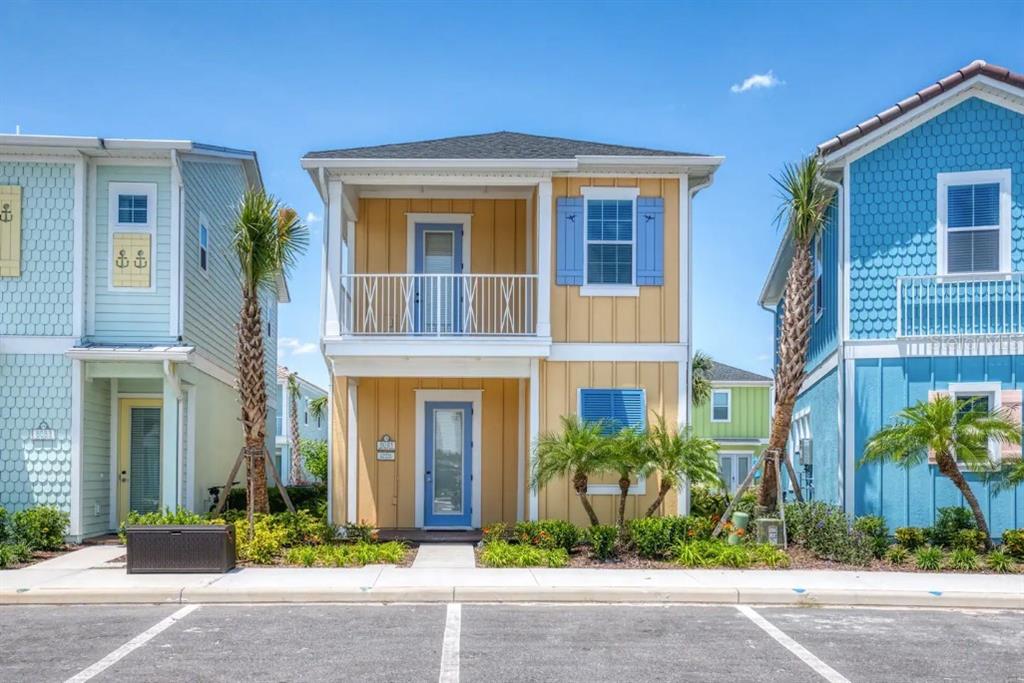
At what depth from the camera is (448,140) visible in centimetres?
1574

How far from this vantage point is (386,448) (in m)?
15.7

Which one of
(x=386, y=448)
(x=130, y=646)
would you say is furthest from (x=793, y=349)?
(x=130, y=646)

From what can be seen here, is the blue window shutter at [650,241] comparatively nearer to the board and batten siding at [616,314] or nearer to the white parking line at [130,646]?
the board and batten siding at [616,314]

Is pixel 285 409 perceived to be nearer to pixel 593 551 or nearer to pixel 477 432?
pixel 477 432

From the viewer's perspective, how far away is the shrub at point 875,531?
1252 centimetres

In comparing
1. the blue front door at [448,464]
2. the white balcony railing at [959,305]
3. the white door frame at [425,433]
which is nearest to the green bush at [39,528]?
the white door frame at [425,433]

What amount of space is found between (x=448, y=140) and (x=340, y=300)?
3.60m

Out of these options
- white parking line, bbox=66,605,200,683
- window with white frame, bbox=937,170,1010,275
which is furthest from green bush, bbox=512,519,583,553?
window with white frame, bbox=937,170,1010,275

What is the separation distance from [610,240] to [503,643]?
7.67 meters

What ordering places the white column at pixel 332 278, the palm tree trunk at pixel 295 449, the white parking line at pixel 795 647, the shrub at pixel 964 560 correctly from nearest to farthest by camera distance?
the white parking line at pixel 795 647 < the shrub at pixel 964 560 < the white column at pixel 332 278 < the palm tree trunk at pixel 295 449

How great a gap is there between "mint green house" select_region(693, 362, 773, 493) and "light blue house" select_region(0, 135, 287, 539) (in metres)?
21.9

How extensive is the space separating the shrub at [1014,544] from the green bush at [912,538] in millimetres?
995

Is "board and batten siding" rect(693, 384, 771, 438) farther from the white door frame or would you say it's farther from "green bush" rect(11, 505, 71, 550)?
"green bush" rect(11, 505, 71, 550)

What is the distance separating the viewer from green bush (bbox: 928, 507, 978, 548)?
42.1 feet
